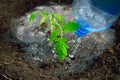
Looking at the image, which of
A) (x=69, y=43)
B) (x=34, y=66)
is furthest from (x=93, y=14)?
(x=34, y=66)

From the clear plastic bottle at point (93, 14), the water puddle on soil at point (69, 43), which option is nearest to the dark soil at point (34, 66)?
the water puddle on soil at point (69, 43)

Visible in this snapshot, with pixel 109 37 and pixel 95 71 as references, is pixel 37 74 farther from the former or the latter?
pixel 109 37

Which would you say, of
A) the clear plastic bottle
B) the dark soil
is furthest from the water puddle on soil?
the clear plastic bottle

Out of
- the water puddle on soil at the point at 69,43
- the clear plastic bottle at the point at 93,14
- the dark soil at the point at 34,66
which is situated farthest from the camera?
the water puddle on soil at the point at 69,43

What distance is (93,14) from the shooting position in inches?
61.6

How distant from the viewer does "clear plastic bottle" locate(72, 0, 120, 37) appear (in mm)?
1388

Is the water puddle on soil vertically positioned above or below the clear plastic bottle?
below

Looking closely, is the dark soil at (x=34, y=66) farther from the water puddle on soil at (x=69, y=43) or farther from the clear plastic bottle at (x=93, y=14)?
the clear plastic bottle at (x=93, y=14)

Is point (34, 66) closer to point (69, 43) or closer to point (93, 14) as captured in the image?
point (69, 43)

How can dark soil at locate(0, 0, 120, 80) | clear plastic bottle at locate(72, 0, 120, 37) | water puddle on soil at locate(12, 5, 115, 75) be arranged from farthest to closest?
water puddle on soil at locate(12, 5, 115, 75), dark soil at locate(0, 0, 120, 80), clear plastic bottle at locate(72, 0, 120, 37)

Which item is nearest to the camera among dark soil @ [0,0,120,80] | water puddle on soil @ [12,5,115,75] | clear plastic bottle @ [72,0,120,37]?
clear plastic bottle @ [72,0,120,37]

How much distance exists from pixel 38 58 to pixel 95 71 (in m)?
0.37

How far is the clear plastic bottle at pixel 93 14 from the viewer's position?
54.6 inches

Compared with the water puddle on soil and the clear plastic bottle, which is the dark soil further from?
the clear plastic bottle
